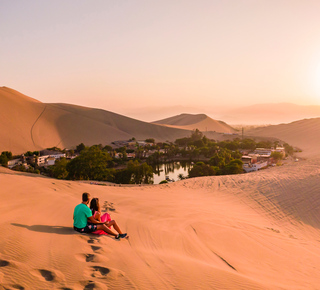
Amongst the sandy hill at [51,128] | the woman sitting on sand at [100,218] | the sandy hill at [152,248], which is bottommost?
the sandy hill at [152,248]

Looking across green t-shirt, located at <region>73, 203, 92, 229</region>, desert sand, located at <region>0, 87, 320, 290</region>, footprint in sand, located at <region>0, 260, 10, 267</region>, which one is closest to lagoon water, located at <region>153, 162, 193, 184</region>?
desert sand, located at <region>0, 87, 320, 290</region>

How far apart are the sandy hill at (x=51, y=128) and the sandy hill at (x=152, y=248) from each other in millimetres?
71466

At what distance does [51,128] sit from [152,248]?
10674 centimetres

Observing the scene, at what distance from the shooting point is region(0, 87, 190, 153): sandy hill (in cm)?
8215

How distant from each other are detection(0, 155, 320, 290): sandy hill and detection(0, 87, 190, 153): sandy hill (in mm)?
71466

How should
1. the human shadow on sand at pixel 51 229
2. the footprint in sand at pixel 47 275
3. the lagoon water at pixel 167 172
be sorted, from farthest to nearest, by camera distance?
the lagoon water at pixel 167 172, the human shadow on sand at pixel 51 229, the footprint in sand at pixel 47 275

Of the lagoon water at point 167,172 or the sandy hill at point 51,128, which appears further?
Answer: the sandy hill at point 51,128

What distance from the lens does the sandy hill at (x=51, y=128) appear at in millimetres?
82150

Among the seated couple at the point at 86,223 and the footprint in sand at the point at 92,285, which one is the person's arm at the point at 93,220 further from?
the footprint in sand at the point at 92,285

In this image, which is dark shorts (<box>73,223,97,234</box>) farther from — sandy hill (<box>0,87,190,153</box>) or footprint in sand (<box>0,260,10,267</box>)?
sandy hill (<box>0,87,190,153</box>)

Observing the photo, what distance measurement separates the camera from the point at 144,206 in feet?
34.6

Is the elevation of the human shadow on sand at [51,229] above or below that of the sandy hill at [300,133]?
below

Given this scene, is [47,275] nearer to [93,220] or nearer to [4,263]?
[4,263]

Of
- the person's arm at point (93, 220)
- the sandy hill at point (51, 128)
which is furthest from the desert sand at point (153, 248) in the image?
the sandy hill at point (51, 128)
